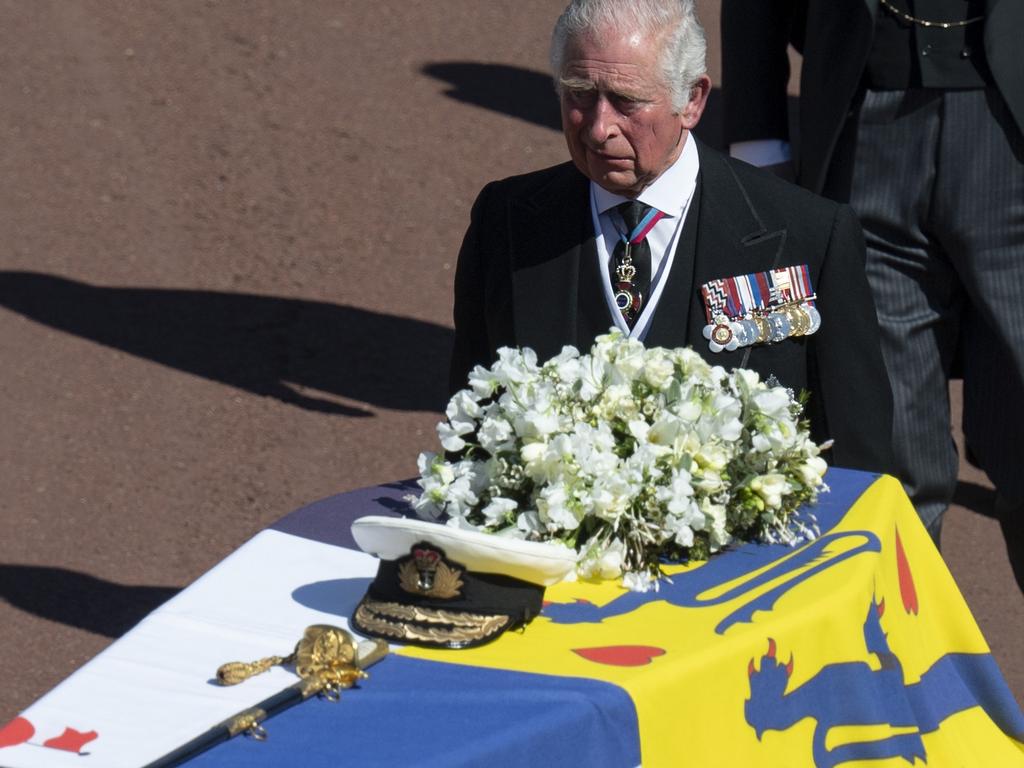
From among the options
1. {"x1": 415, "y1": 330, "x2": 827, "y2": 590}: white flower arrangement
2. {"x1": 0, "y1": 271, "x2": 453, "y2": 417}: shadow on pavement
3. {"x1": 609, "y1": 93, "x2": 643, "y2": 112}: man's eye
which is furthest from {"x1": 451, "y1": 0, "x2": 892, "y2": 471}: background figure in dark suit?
{"x1": 0, "y1": 271, "x2": 453, "y2": 417}: shadow on pavement

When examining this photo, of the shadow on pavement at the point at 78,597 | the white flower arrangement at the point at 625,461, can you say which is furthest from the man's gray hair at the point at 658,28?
the shadow on pavement at the point at 78,597

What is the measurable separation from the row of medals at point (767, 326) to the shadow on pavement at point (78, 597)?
233 centimetres

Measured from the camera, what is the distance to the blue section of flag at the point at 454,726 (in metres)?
2.21

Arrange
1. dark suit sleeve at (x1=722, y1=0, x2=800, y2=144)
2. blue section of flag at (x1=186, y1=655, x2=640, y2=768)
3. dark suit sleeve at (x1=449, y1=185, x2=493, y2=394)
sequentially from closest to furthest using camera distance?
blue section of flag at (x1=186, y1=655, x2=640, y2=768) < dark suit sleeve at (x1=449, y1=185, x2=493, y2=394) < dark suit sleeve at (x1=722, y1=0, x2=800, y2=144)

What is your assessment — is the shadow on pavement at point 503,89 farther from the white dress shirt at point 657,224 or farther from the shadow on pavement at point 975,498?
the white dress shirt at point 657,224

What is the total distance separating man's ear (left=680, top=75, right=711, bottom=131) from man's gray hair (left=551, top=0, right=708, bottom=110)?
2cm

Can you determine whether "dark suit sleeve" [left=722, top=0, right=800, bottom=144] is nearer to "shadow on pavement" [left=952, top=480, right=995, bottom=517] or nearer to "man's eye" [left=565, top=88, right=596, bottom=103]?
"man's eye" [left=565, top=88, right=596, bottom=103]

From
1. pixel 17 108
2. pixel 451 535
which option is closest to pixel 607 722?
pixel 451 535

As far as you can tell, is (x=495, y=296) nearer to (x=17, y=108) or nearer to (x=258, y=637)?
(x=258, y=637)

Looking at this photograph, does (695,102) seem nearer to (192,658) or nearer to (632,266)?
(632,266)

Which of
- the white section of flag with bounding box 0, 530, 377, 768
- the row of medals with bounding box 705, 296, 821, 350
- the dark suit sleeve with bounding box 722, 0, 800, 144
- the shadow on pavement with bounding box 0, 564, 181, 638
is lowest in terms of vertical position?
the shadow on pavement with bounding box 0, 564, 181, 638

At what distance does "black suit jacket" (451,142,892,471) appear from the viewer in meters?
3.43

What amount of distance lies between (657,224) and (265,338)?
3907 mm

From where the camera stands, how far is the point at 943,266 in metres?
4.25
